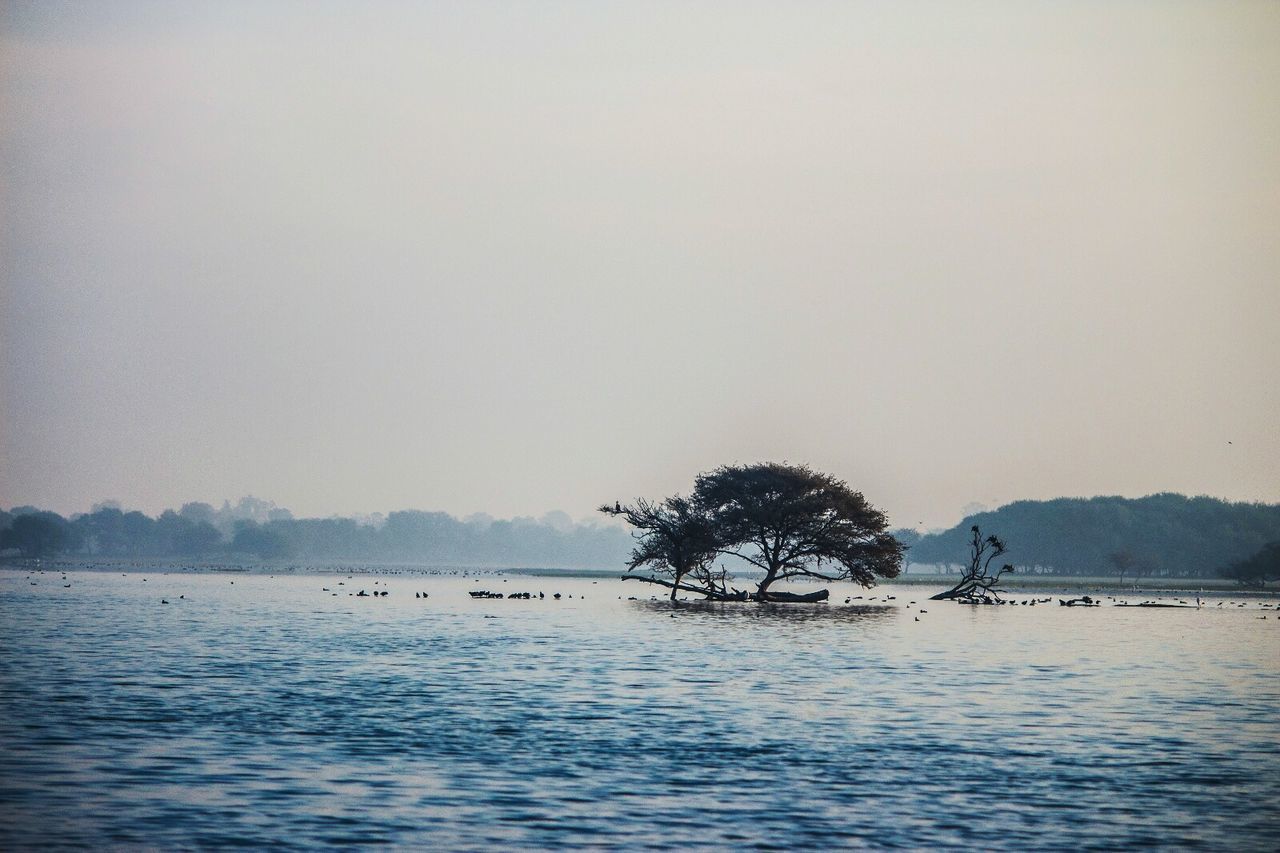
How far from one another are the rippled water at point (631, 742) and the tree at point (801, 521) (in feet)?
120

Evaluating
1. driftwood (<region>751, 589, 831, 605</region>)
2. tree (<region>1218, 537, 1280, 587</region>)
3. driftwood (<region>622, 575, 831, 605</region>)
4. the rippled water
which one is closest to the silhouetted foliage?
tree (<region>1218, 537, 1280, 587</region>)

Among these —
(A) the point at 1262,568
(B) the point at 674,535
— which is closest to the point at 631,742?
(B) the point at 674,535

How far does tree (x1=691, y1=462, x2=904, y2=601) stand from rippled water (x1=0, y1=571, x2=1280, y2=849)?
36.6 m

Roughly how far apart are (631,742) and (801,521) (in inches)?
2791

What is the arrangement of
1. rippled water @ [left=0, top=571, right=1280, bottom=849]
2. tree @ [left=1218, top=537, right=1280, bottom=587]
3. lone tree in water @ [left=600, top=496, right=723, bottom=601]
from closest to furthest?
rippled water @ [left=0, top=571, right=1280, bottom=849], lone tree in water @ [left=600, top=496, right=723, bottom=601], tree @ [left=1218, top=537, right=1280, bottom=587]

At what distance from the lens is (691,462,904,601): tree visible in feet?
327

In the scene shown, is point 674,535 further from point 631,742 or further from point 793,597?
point 631,742

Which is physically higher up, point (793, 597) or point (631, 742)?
point (793, 597)

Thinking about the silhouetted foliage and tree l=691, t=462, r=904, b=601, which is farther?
the silhouetted foliage

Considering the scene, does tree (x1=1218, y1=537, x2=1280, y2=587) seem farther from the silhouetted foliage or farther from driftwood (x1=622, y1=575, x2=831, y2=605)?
driftwood (x1=622, y1=575, x2=831, y2=605)

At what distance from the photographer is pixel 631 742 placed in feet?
97.5

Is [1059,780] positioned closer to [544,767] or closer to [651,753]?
[651,753]

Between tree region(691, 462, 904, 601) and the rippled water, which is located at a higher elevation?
tree region(691, 462, 904, 601)

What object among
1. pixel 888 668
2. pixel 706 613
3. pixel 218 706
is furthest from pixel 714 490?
pixel 218 706
